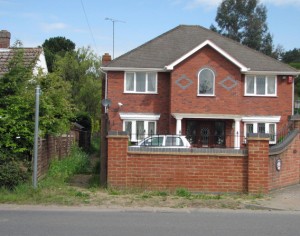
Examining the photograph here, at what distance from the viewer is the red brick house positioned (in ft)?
87.6

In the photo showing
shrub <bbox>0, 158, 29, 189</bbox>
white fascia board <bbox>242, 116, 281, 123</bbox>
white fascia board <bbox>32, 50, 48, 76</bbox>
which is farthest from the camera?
white fascia board <bbox>242, 116, 281, 123</bbox>

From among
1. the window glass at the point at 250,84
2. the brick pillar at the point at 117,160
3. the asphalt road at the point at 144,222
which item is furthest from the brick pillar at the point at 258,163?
the window glass at the point at 250,84

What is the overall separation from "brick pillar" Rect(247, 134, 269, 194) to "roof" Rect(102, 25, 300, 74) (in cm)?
1409

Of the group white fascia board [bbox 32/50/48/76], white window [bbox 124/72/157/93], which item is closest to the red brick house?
white window [bbox 124/72/157/93]

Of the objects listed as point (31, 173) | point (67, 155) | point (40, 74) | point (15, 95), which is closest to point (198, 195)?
point (31, 173)

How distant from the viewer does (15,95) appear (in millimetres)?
13312

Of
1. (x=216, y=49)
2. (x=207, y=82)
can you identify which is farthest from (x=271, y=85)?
(x=216, y=49)

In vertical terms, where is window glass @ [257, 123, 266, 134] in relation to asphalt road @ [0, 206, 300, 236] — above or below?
above

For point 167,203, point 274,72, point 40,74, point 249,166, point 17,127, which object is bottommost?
point 167,203

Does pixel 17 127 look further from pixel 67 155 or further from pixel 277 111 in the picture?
pixel 277 111

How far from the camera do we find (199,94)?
87.8 ft

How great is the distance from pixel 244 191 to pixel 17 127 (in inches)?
260

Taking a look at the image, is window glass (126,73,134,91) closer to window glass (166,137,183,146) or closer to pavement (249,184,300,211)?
window glass (166,137,183,146)

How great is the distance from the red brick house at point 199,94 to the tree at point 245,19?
35.8 metres
